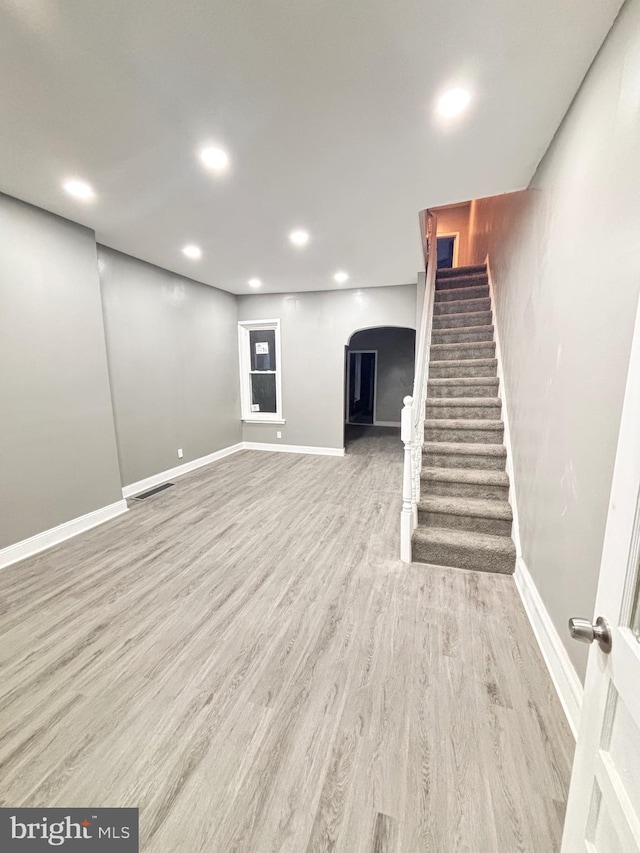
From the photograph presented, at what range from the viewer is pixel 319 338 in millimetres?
5531

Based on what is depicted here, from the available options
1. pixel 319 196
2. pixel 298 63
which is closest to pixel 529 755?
pixel 298 63

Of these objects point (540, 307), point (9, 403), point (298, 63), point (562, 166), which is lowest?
point (9, 403)

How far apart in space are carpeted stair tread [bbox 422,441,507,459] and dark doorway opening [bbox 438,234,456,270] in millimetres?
5966

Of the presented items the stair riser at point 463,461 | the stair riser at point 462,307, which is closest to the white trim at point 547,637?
the stair riser at point 463,461

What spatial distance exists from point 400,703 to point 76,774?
127 centimetres

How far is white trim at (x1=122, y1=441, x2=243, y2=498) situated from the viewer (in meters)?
3.92

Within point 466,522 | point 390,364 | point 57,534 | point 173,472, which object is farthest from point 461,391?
point 390,364

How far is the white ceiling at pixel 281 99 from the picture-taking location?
1229 mm

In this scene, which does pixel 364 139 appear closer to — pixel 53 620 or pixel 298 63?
pixel 298 63

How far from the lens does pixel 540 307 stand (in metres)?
2.04

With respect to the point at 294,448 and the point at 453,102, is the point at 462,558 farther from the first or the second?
the point at 294,448

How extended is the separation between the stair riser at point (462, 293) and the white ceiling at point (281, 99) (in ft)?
6.81

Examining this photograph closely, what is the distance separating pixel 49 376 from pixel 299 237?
253 cm

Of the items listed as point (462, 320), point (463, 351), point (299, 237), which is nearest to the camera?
point (299, 237)
